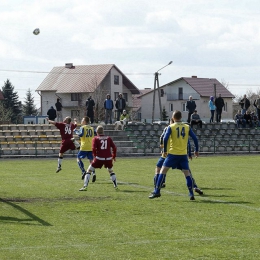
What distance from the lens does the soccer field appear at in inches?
344

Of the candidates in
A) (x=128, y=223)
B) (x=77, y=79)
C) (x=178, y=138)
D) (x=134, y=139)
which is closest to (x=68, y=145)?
(x=178, y=138)

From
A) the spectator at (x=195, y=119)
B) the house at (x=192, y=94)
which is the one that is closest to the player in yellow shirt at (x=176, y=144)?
the spectator at (x=195, y=119)

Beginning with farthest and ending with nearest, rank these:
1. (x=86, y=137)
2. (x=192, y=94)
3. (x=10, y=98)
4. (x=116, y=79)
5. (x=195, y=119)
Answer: (x=192, y=94) < (x=116, y=79) < (x=10, y=98) < (x=195, y=119) < (x=86, y=137)

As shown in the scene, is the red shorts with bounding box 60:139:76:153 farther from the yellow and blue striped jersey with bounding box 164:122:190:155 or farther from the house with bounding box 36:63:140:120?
the house with bounding box 36:63:140:120

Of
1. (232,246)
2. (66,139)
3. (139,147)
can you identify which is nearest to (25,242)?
(232,246)

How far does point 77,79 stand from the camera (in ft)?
331

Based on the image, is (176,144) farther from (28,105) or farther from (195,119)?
(28,105)

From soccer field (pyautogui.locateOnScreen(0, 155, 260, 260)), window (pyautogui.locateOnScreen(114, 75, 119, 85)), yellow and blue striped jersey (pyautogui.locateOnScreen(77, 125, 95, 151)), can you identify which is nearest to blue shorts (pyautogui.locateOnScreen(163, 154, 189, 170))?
soccer field (pyautogui.locateOnScreen(0, 155, 260, 260))

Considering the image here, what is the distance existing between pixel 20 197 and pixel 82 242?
21.3ft

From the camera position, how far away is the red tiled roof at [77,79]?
9912 centimetres

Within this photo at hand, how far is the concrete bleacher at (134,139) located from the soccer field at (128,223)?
75.9 feet

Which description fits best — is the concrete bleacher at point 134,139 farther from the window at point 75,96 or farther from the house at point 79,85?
the window at point 75,96

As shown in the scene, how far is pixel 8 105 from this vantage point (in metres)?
98.1

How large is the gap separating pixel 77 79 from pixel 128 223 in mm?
90518
